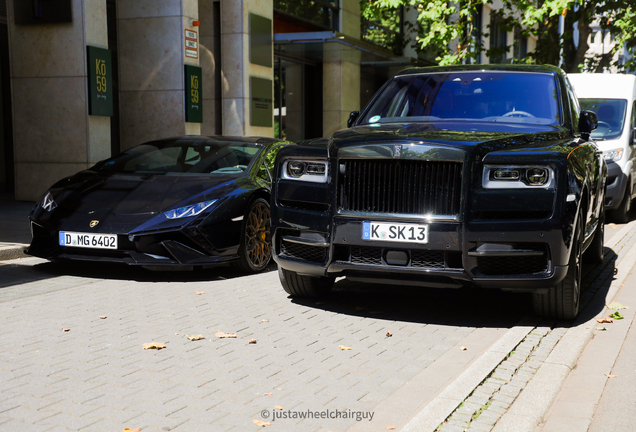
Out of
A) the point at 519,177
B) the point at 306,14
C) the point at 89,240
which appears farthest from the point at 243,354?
the point at 306,14

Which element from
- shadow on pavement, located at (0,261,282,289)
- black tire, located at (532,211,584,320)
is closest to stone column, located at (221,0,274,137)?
shadow on pavement, located at (0,261,282,289)

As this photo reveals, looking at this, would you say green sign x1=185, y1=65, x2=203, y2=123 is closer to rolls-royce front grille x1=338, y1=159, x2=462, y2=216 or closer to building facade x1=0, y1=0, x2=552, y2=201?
building facade x1=0, y1=0, x2=552, y2=201

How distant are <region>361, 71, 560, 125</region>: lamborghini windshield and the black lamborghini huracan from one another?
155 cm

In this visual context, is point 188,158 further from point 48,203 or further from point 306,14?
point 306,14

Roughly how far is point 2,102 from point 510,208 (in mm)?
14669

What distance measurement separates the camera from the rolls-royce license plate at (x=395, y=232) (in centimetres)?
509

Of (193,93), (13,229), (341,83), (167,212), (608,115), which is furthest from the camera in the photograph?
(341,83)

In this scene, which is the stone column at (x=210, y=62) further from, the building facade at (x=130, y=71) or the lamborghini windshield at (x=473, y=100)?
the lamborghini windshield at (x=473, y=100)

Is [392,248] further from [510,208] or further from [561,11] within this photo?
[561,11]

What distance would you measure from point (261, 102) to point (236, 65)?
42.3 inches

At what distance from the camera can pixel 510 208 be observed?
4996 millimetres

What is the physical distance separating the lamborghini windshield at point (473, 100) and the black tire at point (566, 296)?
1088 mm

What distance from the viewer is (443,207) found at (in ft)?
16.8

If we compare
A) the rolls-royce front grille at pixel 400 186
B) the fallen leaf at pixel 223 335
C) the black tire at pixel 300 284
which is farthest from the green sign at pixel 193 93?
the fallen leaf at pixel 223 335
